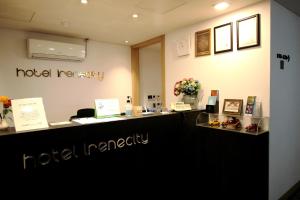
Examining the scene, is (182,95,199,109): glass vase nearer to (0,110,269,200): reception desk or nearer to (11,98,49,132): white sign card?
(0,110,269,200): reception desk

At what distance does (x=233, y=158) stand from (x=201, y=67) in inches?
59.3

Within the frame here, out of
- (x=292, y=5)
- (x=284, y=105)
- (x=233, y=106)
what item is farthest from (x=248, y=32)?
(x=284, y=105)

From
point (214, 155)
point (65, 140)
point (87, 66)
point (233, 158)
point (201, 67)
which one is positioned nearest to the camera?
point (65, 140)

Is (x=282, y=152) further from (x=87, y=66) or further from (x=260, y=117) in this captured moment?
(x=87, y=66)

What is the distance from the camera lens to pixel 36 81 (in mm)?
3865

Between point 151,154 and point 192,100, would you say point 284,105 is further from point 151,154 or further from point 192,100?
point 151,154

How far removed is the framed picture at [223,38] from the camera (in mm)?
2893

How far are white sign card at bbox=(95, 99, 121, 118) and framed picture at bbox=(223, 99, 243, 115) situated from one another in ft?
5.13

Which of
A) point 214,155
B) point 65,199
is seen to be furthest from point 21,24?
point 214,155

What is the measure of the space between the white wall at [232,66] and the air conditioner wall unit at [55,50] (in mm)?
1888

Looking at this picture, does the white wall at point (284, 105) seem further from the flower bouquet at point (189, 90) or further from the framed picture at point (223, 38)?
the flower bouquet at point (189, 90)

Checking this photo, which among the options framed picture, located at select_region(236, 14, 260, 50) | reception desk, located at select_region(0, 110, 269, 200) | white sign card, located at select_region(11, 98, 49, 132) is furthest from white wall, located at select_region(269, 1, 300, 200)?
white sign card, located at select_region(11, 98, 49, 132)

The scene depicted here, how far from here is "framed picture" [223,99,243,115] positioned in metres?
2.76

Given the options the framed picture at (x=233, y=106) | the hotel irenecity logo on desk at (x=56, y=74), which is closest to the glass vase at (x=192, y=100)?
the framed picture at (x=233, y=106)
